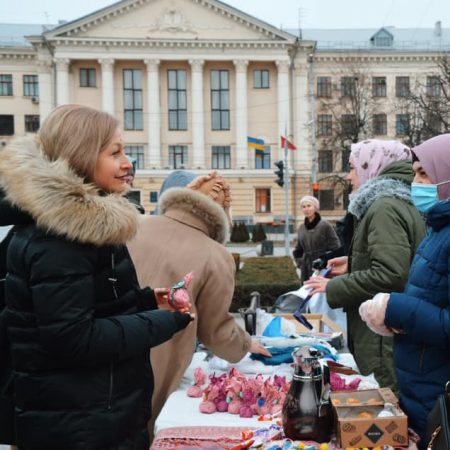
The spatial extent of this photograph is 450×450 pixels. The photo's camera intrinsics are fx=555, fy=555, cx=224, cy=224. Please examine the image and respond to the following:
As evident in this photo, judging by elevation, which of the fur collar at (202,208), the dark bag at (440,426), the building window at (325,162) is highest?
the building window at (325,162)

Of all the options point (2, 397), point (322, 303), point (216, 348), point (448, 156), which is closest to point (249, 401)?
point (216, 348)

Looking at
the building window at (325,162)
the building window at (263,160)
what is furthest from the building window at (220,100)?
the building window at (325,162)

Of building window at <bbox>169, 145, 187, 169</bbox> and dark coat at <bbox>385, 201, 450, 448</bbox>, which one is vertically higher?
building window at <bbox>169, 145, 187, 169</bbox>

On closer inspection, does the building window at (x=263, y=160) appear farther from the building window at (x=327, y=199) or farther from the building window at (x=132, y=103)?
the building window at (x=132, y=103)

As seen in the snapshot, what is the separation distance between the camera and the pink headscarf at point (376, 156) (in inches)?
135

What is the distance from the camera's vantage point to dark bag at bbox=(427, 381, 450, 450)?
1598mm

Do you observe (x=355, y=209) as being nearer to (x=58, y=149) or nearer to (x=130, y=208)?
(x=130, y=208)

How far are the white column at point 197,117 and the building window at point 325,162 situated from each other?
948 centimetres

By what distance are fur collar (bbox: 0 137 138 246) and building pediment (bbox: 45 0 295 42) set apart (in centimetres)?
4295

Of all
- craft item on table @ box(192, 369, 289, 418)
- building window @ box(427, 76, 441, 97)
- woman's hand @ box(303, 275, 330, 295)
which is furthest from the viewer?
building window @ box(427, 76, 441, 97)

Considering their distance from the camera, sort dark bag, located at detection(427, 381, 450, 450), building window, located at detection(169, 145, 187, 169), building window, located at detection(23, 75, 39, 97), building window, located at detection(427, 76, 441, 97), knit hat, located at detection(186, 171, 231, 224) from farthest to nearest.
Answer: building window, located at detection(23, 75, 39, 97) < building window, located at detection(169, 145, 187, 169) < building window, located at detection(427, 76, 441, 97) < knit hat, located at detection(186, 171, 231, 224) < dark bag, located at detection(427, 381, 450, 450)

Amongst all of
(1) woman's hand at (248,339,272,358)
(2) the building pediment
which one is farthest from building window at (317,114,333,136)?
(1) woman's hand at (248,339,272,358)

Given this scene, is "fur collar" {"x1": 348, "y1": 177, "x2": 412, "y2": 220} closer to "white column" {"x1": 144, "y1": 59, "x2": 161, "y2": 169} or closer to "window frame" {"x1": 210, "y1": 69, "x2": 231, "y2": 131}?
"white column" {"x1": 144, "y1": 59, "x2": 161, "y2": 169}

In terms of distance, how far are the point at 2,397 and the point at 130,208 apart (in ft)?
2.65
